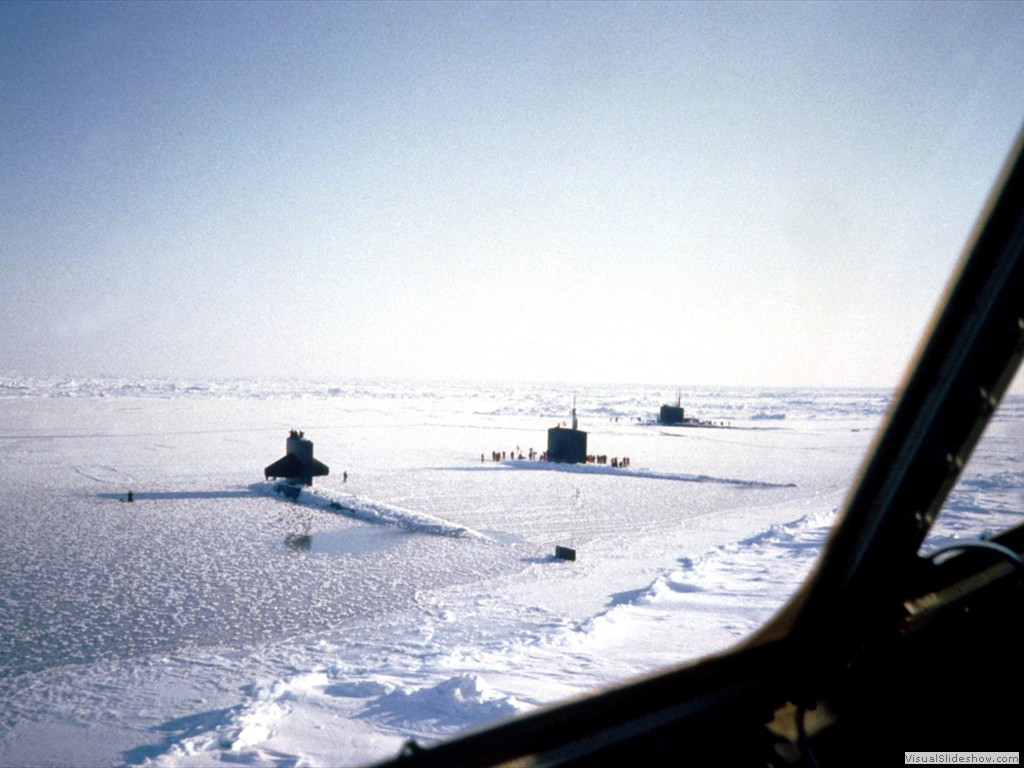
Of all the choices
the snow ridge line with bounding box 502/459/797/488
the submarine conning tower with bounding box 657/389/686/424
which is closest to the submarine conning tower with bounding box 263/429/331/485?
the snow ridge line with bounding box 502/459/797/488

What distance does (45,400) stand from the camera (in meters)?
51.3

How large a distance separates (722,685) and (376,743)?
298 centimetres

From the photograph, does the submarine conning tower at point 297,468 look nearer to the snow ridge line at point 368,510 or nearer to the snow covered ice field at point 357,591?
the snow ridge line at point 368,510

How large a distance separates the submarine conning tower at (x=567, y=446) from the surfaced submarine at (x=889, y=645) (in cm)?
2159

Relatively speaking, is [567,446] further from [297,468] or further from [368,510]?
[368,510]

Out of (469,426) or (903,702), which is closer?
(903,702)

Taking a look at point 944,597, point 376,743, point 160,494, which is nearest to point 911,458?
point 944,597

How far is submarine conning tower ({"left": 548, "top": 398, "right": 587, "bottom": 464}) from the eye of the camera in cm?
2372

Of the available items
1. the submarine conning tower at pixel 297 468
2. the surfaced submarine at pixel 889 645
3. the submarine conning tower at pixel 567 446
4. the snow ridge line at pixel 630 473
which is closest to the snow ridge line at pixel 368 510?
the submarine conning tower at pixel 297 468

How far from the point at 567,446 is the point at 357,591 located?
53.1ft

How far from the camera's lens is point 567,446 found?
2384 cm

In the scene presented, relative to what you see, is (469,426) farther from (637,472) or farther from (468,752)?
(468,752)

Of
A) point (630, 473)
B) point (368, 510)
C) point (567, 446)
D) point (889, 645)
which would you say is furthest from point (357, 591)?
point (567, 446)

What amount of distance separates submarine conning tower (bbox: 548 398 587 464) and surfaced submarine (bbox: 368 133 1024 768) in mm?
21590
